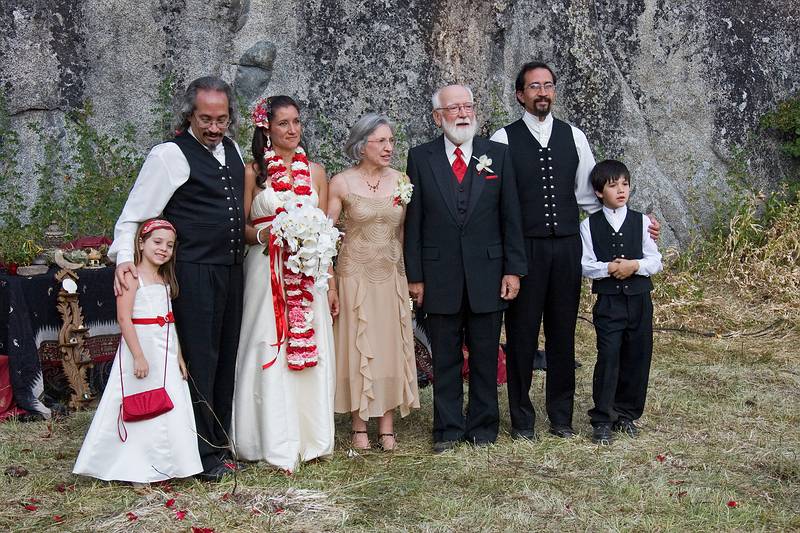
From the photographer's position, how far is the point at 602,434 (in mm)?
5414

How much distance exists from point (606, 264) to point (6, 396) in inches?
150

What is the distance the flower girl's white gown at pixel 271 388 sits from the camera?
5004 mm

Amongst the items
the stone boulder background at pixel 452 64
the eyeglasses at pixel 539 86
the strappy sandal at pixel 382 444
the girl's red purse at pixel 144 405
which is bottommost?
the strappy sandal at pixel 382 444

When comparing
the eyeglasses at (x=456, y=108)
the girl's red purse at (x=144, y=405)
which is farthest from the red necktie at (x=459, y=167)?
the girl's red purse at (x=144, y=405)

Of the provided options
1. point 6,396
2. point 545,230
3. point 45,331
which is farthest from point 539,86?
point 6,396

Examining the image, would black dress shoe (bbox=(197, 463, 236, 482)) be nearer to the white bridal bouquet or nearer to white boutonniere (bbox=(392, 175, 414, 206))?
the white bridal bouquet

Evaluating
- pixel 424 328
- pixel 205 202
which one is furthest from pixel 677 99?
pixel 205 202

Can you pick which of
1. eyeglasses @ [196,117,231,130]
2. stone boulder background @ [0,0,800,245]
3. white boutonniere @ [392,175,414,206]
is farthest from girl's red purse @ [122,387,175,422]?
stone boulder background @ [0,0,800,245]

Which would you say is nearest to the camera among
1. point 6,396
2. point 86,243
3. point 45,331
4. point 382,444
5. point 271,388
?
point 271,388

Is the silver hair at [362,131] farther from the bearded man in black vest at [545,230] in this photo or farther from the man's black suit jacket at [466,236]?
the bearded man in black vest at [545,230]

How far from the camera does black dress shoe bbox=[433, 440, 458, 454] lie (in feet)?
17.5

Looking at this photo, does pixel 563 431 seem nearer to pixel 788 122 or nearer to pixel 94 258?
pixel 94 258

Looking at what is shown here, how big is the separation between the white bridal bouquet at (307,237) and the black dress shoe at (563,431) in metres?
1.68

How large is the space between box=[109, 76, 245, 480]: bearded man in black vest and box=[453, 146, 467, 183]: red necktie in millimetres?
1204
